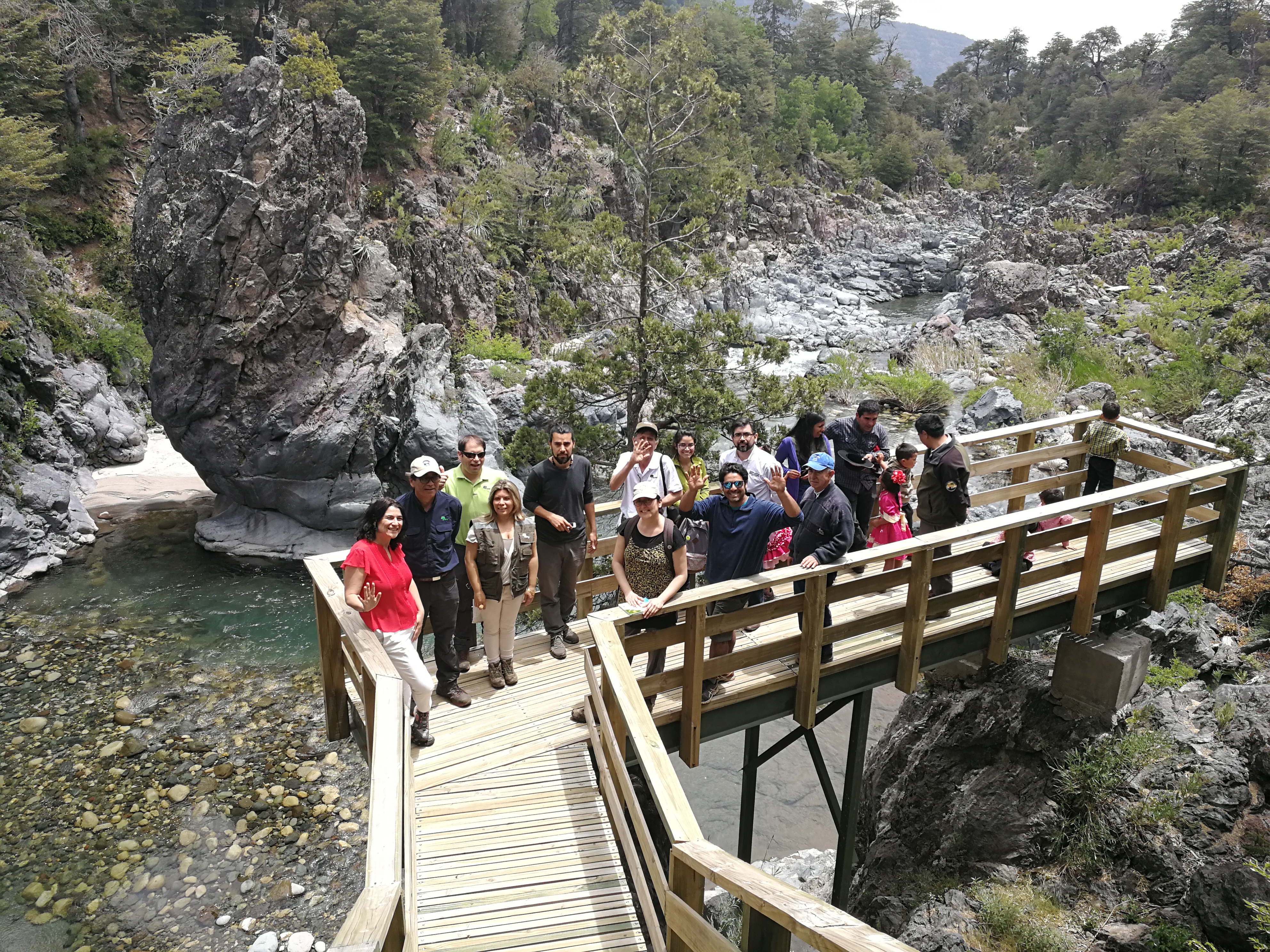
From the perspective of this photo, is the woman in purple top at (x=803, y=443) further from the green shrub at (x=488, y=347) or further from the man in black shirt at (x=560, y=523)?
the green shrub at (x=488, y=347)

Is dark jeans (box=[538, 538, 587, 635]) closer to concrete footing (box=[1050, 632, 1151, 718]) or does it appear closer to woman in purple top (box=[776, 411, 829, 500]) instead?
woman in purple top (box=[776, 411, 829, 500])

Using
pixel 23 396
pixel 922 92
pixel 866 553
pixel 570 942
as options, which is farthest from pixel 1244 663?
pixel 922 92

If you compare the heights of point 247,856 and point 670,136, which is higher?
point 670,136

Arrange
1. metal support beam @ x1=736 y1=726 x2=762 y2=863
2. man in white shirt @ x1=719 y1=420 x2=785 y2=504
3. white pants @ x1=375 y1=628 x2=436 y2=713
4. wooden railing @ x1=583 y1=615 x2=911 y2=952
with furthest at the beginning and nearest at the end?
metal support beam @ x1=736 y1=726 x2=762 y2=863 → man in white shirt @ x1=719 y1=420 x2=785 y2=504 → white pants @ x1=375 y1=628 x2=436 y2=713 → wooden railing @ x1=583 y1=615 x2=911 y2=952

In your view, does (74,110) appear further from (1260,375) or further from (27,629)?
(1260,375)

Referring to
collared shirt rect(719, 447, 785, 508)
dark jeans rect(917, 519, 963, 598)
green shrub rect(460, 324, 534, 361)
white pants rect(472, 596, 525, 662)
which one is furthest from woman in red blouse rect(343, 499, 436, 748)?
green shrub rect(460, 324, 534, 361)

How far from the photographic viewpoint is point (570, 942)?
382 centimetres

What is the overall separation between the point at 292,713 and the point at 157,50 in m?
31.3

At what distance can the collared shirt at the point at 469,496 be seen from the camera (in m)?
5.70

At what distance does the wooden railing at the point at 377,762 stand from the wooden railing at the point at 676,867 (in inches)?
40.2

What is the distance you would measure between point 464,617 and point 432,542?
101 cm

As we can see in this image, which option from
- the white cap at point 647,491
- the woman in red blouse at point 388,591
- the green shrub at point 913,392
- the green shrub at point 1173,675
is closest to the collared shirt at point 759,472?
the white cap at point 647,491

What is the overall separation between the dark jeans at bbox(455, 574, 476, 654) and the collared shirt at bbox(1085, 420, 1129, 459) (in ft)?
20.5

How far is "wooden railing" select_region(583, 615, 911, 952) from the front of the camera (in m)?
2.47
